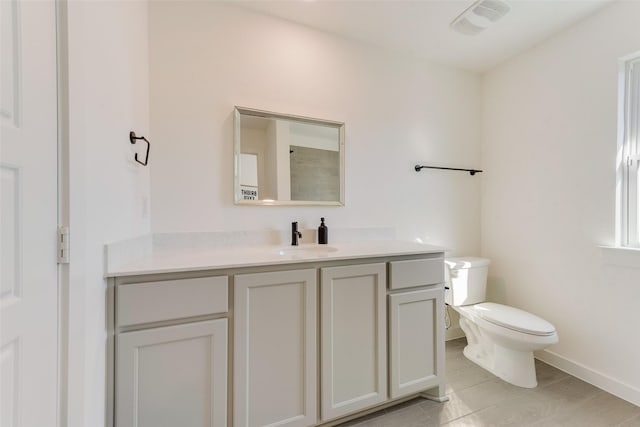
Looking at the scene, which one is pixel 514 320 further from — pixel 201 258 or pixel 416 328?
pixel 201 258

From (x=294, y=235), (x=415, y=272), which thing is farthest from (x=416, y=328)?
(x=294, y=235)

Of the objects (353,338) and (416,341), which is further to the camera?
(416,341)

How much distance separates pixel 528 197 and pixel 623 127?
2.19 ft

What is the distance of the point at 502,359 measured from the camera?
185 cm

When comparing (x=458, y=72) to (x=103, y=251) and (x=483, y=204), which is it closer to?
(x=483, y=204)

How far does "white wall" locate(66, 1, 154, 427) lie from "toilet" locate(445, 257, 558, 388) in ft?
7.02

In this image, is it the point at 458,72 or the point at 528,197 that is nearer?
the point at 528,197

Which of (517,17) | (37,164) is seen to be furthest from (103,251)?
(517,17)

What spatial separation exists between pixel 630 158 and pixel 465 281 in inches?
50.0

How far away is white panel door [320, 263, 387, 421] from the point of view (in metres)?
1.33

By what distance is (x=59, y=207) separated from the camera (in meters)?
0.79

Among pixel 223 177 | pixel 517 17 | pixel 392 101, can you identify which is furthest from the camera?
pixel 392 101

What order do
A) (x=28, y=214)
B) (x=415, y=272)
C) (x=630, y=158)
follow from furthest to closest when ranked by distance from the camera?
(x=630, y=158), (x=415, y=272), (x=28, y=214)

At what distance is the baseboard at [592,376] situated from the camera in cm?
159
